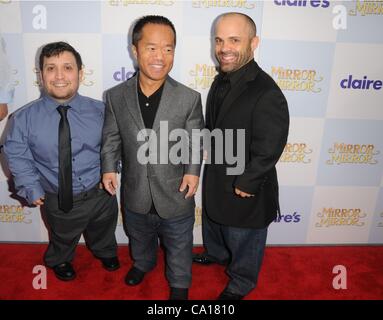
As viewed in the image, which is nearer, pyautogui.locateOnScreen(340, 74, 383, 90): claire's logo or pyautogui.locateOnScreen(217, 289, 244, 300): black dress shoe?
pyautogui.locateOnScreen(217, 289, 244, 300): black dress shoe

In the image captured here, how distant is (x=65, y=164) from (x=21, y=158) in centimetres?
29

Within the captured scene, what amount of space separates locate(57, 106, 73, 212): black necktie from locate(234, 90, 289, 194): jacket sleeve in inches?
46.5


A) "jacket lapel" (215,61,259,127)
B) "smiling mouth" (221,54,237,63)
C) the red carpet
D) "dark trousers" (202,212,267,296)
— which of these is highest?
"smiling mouth" (221,54,237,63)

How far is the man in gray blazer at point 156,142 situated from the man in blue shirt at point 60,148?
0.65 ft

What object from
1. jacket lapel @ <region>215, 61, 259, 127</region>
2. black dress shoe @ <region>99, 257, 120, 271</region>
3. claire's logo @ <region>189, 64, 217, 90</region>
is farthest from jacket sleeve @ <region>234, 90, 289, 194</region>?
black dress shoe @ <region>99, 257, 120, 271</region>

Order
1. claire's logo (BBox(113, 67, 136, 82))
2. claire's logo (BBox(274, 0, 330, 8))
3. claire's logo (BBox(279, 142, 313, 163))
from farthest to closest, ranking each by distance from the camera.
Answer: claire's logo (BBox(279, 142, 313, 163)), claire's logo (BBox(113, 67, 136, 82)), claire's logo (BBox(274, 0, 330, 8))

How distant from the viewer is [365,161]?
119 inches

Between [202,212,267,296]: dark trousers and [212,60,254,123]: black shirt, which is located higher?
[212,60,254,123]: black shirt

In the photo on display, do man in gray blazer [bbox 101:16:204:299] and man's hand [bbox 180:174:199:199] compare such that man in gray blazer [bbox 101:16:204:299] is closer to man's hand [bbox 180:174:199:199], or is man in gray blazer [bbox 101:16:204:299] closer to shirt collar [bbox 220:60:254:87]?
man's hand [bbox 180:174:199:199]

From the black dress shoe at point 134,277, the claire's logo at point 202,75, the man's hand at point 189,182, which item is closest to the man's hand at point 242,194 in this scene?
the man's hand at point 189,182

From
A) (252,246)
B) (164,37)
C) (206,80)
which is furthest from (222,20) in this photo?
(252,246)

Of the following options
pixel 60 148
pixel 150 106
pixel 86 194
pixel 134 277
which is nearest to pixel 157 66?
pixel 150 106

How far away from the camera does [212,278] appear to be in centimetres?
281

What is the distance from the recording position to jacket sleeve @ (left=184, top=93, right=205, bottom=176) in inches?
86.0
